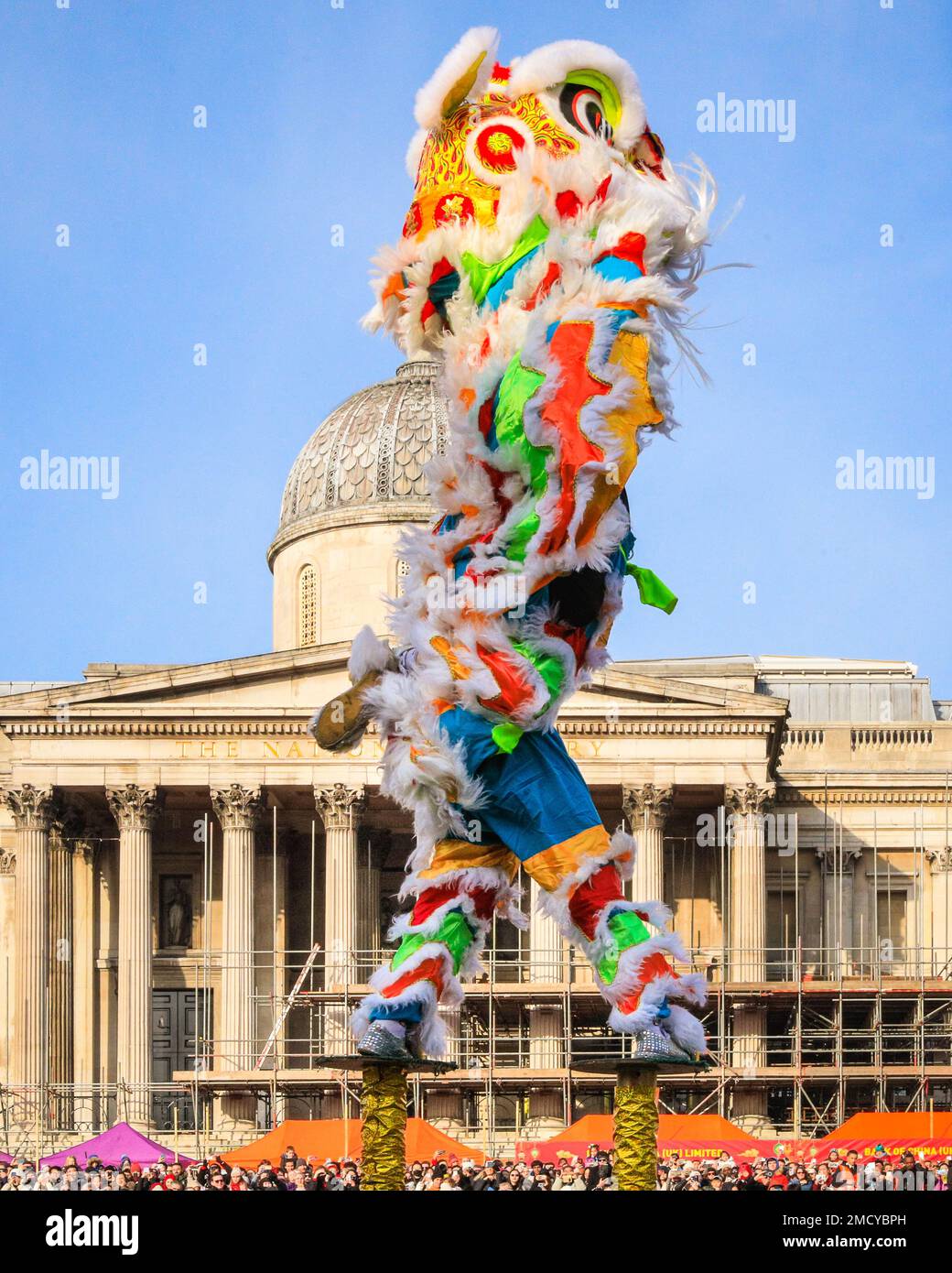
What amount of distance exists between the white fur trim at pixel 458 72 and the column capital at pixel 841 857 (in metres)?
48.1

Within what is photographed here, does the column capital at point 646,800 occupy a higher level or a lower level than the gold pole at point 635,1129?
higher

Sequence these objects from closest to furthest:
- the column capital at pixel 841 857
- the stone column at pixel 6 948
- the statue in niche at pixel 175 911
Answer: the stone column at pixel 6 948, the statue in niche at pixel 175 911, the column capital at pixel 841 857

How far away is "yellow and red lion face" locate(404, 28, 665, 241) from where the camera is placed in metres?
13.3

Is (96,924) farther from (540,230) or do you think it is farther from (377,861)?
(540,230)

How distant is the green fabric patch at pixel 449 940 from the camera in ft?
43.3

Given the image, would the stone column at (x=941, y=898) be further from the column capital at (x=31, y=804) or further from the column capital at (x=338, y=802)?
the column capital at (x=31, y=804)

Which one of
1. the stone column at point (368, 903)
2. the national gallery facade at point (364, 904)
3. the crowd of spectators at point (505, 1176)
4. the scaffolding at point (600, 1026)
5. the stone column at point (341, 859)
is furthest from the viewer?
the stone column at point (368, 903)

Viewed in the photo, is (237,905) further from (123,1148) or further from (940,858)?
(123,1148)

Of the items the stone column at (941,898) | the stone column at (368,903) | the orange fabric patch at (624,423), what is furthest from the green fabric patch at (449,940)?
the stone column at (941,898)

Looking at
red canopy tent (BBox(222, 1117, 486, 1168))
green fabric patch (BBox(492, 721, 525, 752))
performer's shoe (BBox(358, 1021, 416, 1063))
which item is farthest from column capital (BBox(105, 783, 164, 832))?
green fabric patch (BBox(492, 721, 525, 752))

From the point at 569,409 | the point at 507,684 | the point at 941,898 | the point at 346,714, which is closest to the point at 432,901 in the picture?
the point at 346,714

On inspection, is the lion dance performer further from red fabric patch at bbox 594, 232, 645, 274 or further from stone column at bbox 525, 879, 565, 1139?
stone column at bbox 525, 879, 565, 1139

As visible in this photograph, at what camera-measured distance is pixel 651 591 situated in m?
13.7

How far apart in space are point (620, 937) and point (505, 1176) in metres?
12.7
